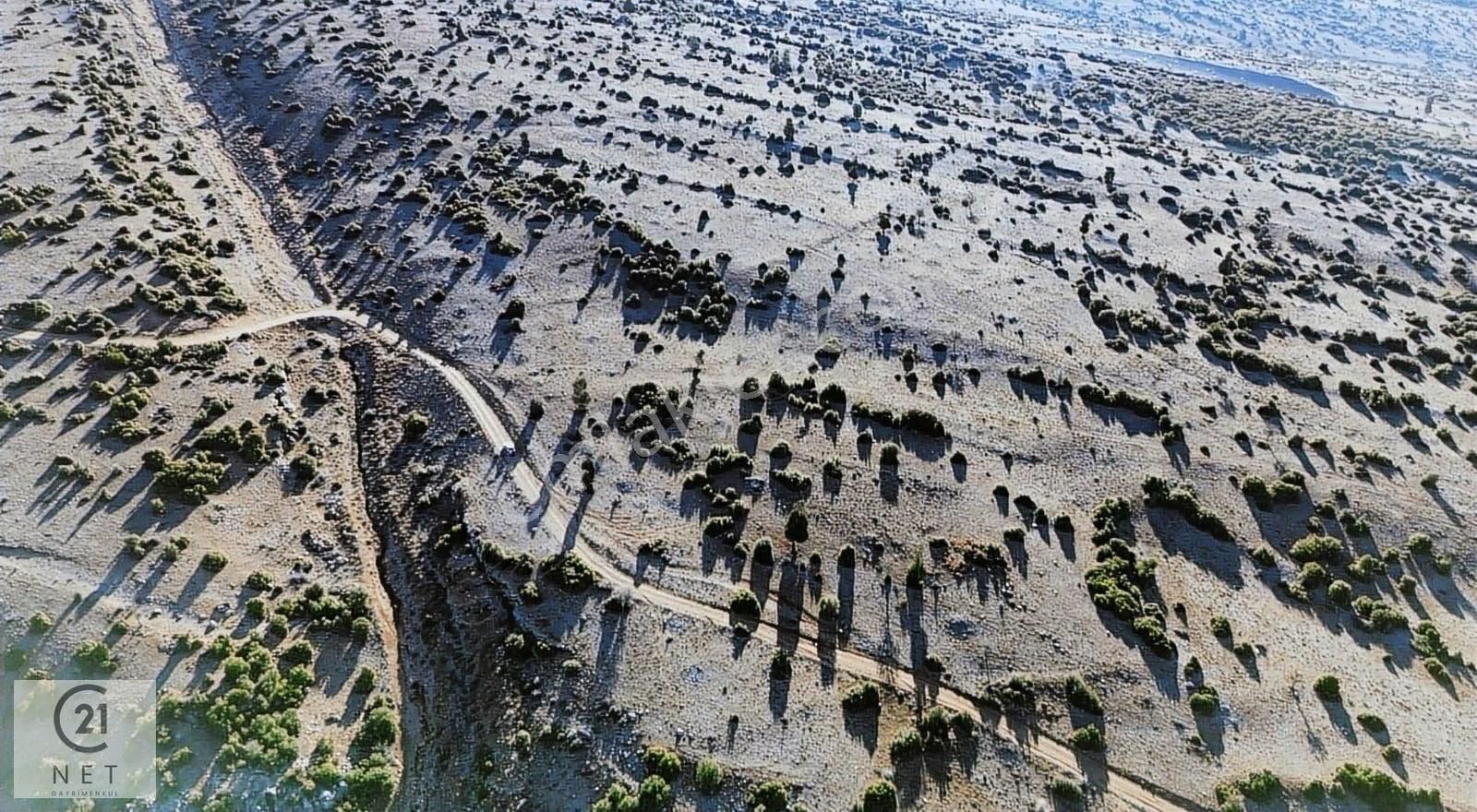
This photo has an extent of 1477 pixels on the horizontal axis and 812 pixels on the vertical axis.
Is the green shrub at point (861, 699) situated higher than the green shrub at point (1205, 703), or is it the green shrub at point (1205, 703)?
the green shrub at point (1205, 703)

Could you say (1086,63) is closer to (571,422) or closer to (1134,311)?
(1134,311)

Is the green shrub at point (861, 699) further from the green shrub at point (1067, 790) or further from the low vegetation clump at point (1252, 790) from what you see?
the low vegetation clump at point (1252, 790)

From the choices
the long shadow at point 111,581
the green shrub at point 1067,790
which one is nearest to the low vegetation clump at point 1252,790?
the green shrub at point 1067,790

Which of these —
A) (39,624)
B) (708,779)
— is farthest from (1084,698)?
(39,624)

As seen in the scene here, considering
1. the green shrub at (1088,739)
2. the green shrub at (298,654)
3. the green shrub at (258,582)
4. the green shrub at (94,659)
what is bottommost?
the green shrub at (298,654)

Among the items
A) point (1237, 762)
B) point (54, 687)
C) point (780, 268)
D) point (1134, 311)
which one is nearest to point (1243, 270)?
point (1134, 311)

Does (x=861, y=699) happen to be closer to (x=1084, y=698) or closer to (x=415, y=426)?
(x=1084, y=698)

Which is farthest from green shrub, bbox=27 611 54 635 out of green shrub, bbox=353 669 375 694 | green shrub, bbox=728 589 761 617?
green shrub, bbox=728 589 761 617
